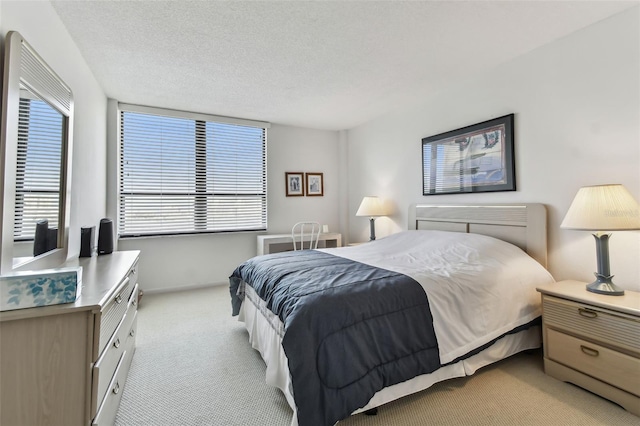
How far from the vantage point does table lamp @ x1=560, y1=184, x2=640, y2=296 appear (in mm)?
1645

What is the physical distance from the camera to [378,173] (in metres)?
4.18

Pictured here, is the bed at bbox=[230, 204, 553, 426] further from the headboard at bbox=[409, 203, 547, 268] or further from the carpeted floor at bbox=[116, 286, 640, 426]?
the carpeted floor at bbox=[116, 286, 640, 426]

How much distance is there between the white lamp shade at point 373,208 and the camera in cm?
381

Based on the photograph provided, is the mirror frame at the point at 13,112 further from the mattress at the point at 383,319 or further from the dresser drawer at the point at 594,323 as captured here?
the dresser drawer at the point at 594,323

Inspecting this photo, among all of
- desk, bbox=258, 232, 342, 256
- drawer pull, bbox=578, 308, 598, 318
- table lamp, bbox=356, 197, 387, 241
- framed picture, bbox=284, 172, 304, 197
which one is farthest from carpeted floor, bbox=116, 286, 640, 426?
framed picture, bbox=284, 172, 304, 197

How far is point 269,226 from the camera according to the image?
4414 millimetres

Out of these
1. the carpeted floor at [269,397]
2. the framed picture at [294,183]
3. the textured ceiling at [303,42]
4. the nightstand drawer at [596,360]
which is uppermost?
the textured ceiling at [303,42]

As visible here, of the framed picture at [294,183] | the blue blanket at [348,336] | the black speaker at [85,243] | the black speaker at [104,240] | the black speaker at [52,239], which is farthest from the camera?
the framed picture at [294,183]

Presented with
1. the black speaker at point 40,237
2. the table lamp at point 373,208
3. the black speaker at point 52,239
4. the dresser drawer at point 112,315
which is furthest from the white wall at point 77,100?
the table lamp at point 373,208

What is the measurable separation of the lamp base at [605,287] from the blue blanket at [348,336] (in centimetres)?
111

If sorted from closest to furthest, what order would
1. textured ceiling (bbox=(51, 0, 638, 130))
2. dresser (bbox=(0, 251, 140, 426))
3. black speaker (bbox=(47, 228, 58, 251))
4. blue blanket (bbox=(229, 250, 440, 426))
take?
dresser (bbox=(0, 251, 140, 426)) → blue blanket (bbox=(229, 250, 440, 426)) → black speaker (bbox=(47, 228, 58, 251)) → textured ceiling (bbox=(51, 0, 638, 130))

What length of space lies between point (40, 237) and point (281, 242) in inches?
107

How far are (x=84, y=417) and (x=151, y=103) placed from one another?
3472mm

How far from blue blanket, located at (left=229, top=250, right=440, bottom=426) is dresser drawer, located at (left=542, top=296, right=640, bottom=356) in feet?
2.97
